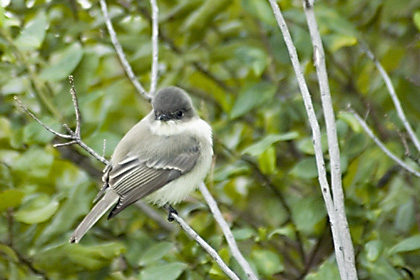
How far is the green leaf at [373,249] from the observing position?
10.2 feet

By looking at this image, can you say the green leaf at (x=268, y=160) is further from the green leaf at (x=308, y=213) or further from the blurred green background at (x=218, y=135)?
the green leaf at (x=308, y=213)

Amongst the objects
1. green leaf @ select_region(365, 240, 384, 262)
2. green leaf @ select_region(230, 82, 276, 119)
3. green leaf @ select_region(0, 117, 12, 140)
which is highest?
green leaf @ select_region(230, 82, 276, 119)

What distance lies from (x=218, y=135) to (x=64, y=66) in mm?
1004

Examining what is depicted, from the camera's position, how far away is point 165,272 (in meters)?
3.21

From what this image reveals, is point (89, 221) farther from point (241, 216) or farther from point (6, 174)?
point (241, 216)

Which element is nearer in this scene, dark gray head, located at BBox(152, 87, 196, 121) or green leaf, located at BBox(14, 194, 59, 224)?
green leaf, located at BBox(14, 194, 59, 224)

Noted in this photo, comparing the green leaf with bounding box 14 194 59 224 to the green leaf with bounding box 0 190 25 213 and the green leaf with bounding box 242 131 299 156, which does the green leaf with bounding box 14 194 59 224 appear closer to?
the green leaf with bounding box 0 190 25 213

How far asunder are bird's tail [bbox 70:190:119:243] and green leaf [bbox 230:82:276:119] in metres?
0.76

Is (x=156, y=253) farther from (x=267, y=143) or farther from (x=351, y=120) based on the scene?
(x=351, y=120)

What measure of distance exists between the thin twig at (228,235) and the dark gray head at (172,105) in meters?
0.57

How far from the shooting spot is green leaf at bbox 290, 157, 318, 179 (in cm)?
340

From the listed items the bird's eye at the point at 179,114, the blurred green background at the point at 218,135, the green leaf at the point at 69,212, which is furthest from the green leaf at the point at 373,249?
the bird's eye at the point at 179,114

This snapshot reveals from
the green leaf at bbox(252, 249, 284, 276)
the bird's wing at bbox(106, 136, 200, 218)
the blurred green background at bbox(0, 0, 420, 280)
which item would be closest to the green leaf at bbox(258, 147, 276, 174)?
the blurred green background at bbox(0, 0, 420, 280)

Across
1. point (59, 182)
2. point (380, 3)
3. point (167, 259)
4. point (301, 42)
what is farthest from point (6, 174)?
point (380, 3)
